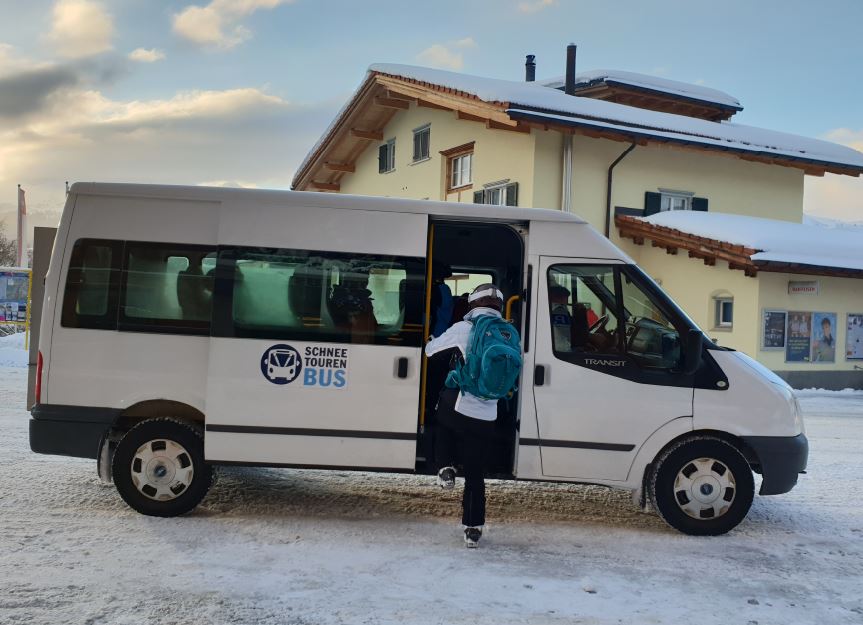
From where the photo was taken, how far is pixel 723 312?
1828 cm

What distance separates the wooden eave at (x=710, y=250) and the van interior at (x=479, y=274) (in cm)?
1028

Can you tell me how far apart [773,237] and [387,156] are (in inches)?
446

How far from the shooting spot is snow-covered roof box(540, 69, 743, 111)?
25547 mm

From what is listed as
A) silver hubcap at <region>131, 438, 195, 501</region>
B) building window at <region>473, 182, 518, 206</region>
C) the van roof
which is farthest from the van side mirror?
building window at <region>473, 182, 518, 206</region>

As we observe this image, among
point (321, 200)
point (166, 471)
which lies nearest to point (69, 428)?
point (166, 471)

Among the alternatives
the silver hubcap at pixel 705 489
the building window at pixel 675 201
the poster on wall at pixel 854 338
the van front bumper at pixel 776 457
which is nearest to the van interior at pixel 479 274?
the silver hubcap at pixel 705 489

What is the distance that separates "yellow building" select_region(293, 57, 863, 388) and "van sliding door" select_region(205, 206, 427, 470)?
1168 cm

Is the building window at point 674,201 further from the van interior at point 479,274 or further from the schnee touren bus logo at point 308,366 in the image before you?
the schnee touren bus logo at point 308,366

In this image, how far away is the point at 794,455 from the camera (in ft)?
19.2

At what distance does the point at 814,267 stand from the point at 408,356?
553 inches

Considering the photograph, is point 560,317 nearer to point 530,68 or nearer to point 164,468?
point 164,468

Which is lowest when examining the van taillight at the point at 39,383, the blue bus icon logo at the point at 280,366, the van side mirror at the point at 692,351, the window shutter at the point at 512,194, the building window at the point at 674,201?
the van taillight at the point at 39,383

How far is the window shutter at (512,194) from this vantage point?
18.4 meters

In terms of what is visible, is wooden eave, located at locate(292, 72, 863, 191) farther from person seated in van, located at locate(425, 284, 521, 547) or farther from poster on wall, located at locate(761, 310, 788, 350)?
person seated in van, located at locate(425, 284, 521, 547)
